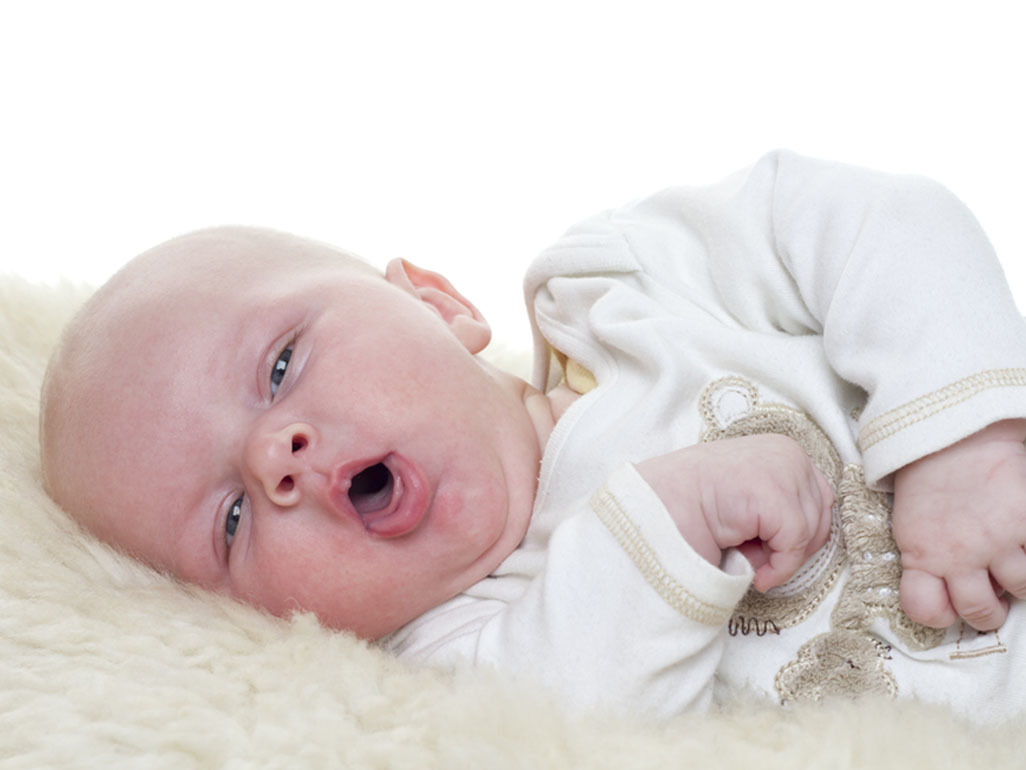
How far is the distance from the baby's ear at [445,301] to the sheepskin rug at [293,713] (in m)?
0.50

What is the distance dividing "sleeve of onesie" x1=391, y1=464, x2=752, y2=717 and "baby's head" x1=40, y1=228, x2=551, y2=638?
0.50 feet

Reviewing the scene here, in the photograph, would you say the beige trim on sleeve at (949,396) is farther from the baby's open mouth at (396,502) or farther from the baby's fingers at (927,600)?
the baby's open mouth at (396,502)

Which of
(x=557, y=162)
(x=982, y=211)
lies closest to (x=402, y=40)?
(x=557, y=162)

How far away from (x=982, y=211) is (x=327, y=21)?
1.77 metres

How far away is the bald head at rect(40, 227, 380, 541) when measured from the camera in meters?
1.34

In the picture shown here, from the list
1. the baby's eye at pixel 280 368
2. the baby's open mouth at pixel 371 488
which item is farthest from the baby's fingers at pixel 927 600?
the baby's eye at pixel 280 368

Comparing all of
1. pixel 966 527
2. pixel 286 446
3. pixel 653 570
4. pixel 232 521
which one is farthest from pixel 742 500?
pixel 232 521

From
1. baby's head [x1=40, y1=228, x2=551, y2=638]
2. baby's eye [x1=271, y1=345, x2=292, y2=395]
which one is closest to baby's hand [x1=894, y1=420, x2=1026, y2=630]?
baby's head [x1=40, y1=228, x2=551, y2=638]

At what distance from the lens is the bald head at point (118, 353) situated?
1342 millimetres

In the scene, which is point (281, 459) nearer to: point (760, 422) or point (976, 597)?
point (760, 422)

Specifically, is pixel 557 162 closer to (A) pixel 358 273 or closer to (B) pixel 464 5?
(B) pixel 464 5

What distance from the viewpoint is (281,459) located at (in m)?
1.25

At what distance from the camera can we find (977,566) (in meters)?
1.18

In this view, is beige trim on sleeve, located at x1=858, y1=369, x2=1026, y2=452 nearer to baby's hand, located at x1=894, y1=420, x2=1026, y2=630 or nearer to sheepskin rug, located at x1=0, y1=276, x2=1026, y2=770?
baby's hand, located at x1=894, y1=420, x2=1026, y2=630
